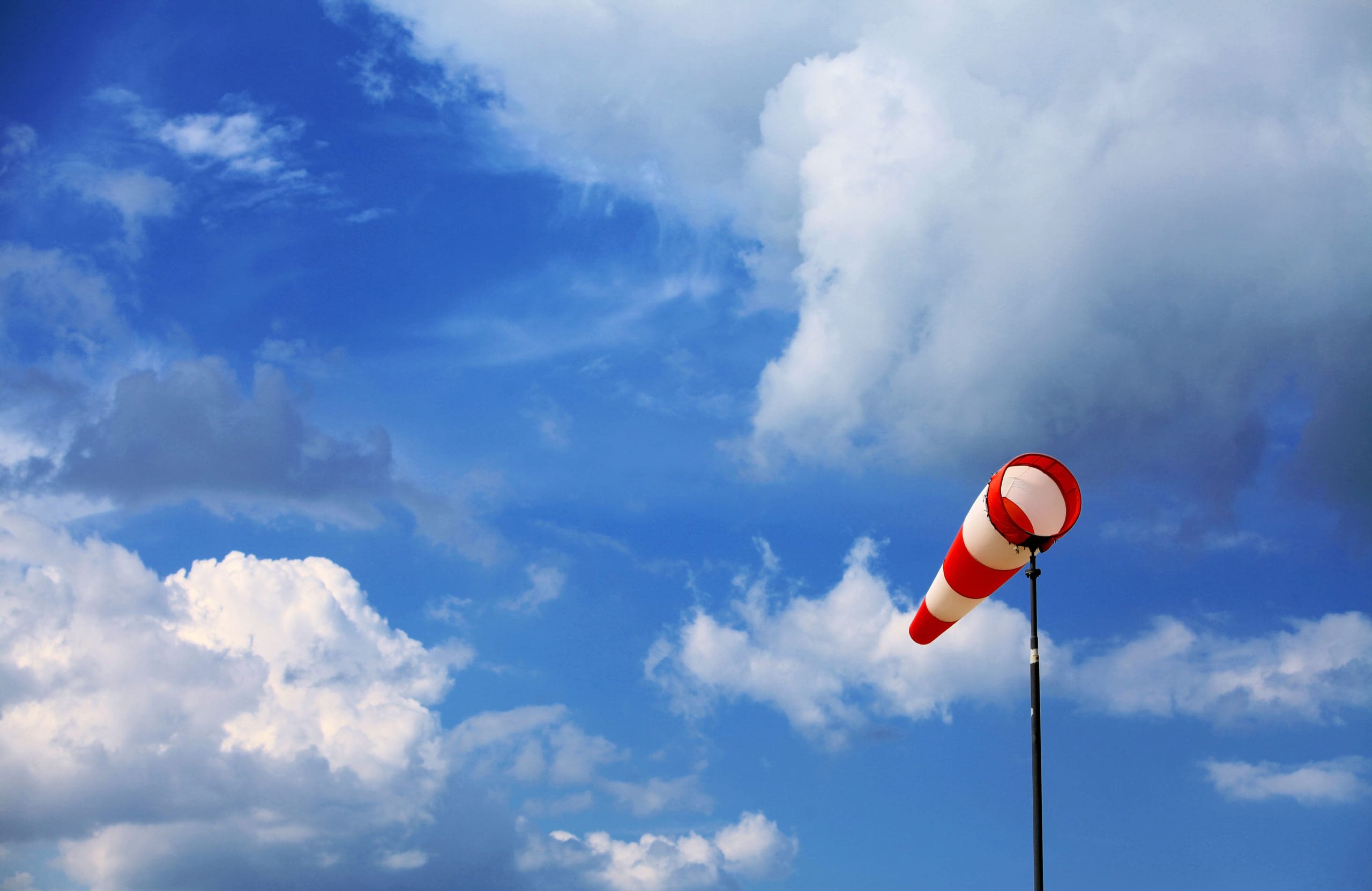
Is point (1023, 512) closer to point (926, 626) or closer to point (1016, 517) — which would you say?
point (1016, 517)

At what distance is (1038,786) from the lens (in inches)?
670

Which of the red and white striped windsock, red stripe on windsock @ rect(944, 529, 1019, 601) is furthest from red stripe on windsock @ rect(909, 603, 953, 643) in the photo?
the red and white striped windsock

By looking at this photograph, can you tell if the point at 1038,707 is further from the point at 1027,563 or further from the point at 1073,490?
the point at 1073,490

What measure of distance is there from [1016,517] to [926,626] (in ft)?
11.0

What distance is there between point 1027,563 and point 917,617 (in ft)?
9.39

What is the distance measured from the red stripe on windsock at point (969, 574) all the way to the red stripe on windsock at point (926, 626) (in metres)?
0.98

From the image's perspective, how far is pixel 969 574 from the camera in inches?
720

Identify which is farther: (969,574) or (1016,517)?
(969,574)

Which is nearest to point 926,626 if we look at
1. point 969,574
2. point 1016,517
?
point 969,574

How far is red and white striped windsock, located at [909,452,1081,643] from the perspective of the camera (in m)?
17.2

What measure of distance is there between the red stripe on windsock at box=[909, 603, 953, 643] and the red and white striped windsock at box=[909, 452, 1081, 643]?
147 cm

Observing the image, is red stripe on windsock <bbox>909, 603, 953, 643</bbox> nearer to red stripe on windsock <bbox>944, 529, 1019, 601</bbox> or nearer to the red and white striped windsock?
red stripe on windsock <bbox>944, 529, 1019, 601</bbox>

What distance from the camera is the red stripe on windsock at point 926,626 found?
1948 cm

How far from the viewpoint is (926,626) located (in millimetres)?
19781
